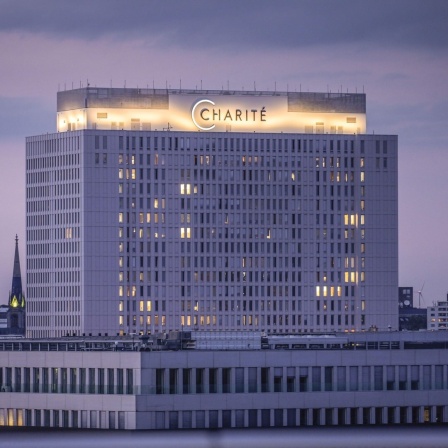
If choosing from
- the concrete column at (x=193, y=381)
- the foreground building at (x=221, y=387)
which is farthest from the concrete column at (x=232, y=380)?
the concrete column at (x=193, y=381)

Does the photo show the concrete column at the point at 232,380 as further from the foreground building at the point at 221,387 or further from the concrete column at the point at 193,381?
the concrete column at the point at 193,381

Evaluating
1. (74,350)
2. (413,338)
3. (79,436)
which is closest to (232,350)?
(74,350)

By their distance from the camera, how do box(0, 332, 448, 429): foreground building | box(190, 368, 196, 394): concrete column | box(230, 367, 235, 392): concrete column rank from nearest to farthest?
box(0, 332, 448, 429): foreground building → box(190, 368, 196, 394): concrete column → box(230, 367, 235, 392): concrete column

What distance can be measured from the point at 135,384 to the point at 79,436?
91.9 meters

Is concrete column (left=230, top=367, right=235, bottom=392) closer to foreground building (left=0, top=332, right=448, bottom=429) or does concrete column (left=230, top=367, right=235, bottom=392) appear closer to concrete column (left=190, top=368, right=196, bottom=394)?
foreground building (left=0, top=332, right=448, bottom=429)

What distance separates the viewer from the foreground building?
130125mm

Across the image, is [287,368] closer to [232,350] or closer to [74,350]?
[232,350]

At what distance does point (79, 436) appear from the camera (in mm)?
→ 38438

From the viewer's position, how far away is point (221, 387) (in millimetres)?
131625

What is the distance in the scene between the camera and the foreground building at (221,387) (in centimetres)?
13012

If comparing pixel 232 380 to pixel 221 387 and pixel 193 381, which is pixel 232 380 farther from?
pixel 193 381

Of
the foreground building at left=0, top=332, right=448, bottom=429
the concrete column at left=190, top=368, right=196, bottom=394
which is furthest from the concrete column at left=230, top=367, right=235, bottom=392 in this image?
the concrete column at left=190, top=368, right=196, bottom=394

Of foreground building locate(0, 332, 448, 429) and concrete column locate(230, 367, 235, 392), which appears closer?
foreground building locate(0, 332, 448, 429)

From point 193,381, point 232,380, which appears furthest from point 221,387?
point 193,381
